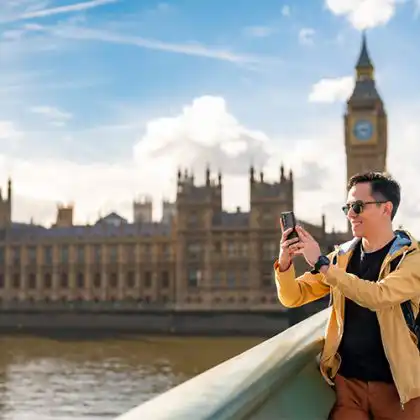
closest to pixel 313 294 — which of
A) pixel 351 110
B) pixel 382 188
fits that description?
pixel 382 188

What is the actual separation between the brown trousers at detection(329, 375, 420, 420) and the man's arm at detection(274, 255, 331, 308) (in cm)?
36

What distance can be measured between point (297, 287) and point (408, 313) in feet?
1.39

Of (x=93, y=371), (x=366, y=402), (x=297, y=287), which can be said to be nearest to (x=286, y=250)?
(x=297, y=287)

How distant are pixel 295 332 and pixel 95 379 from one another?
65.1 ft

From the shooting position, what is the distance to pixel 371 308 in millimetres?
2293

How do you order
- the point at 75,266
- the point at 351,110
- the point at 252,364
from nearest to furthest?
the point at 252,364 < the point at 75,266 < the point at 351,110

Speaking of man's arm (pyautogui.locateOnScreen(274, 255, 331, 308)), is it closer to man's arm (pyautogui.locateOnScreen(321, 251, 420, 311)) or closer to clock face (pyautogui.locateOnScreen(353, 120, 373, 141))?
man's arm (pyautogui.locateOnScreen(321, 251, 420, 311))

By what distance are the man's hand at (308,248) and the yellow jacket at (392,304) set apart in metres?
0.07

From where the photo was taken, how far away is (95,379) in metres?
22.2

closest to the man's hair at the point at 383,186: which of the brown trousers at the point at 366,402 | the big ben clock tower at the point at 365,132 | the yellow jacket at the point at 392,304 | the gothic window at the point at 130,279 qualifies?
the yellow jacket at the point at 392,304

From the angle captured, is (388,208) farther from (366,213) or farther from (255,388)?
(255,388)

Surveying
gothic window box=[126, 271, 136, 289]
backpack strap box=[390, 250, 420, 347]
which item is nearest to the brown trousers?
backpack strap box=[390, 250, 420, 347]

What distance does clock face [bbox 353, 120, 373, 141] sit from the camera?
190ft

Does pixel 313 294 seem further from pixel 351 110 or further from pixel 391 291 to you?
pixel 351 110
